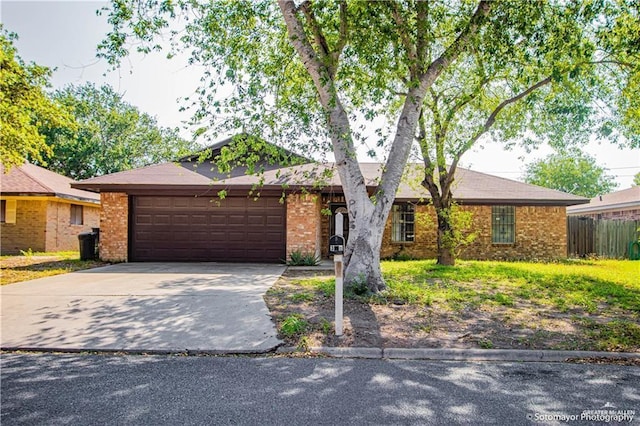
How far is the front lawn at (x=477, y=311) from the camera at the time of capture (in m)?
5.45

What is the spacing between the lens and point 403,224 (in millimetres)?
16375

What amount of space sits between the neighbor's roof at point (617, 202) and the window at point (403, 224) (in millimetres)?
14678

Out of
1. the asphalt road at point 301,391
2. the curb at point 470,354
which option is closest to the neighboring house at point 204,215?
the curb at point 470,354

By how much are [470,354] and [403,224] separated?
11.6 meters

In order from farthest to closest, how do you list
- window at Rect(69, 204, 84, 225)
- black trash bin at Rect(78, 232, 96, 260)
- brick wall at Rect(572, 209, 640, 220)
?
brick wall at Rect(572, 209, 640, 220) → window at Rect(69, 204, 84, 225) → black trash bin at Rect(78, 232, 96, 260)

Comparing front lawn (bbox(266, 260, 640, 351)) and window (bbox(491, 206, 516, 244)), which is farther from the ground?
window (bbox(491, 206, 516, 244))

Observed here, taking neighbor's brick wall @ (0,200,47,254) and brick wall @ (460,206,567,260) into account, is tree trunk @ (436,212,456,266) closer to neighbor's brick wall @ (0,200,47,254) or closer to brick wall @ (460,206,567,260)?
brick wall @ (460,206,567,260)

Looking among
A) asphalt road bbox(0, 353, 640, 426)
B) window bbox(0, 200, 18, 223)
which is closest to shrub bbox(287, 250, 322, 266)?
asphalt road bbox(0, 353, 640, 426)

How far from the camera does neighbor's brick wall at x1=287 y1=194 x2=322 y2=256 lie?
13406 mm

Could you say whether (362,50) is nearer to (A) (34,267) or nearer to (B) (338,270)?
(B) (338,270)

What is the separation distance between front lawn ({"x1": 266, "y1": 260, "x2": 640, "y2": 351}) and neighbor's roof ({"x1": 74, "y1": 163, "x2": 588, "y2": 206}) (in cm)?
386

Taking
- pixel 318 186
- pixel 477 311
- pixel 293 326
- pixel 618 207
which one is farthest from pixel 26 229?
pixel 618 207

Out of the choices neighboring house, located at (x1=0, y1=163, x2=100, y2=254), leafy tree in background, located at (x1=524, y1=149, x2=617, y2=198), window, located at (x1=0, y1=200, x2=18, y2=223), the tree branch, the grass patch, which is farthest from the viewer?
leafy tree in background, located at (x1=524, y1=149, x2=617, y2=198)

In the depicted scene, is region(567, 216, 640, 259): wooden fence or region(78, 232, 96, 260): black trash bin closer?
region(78, 232, 96, 260): black trash bin
